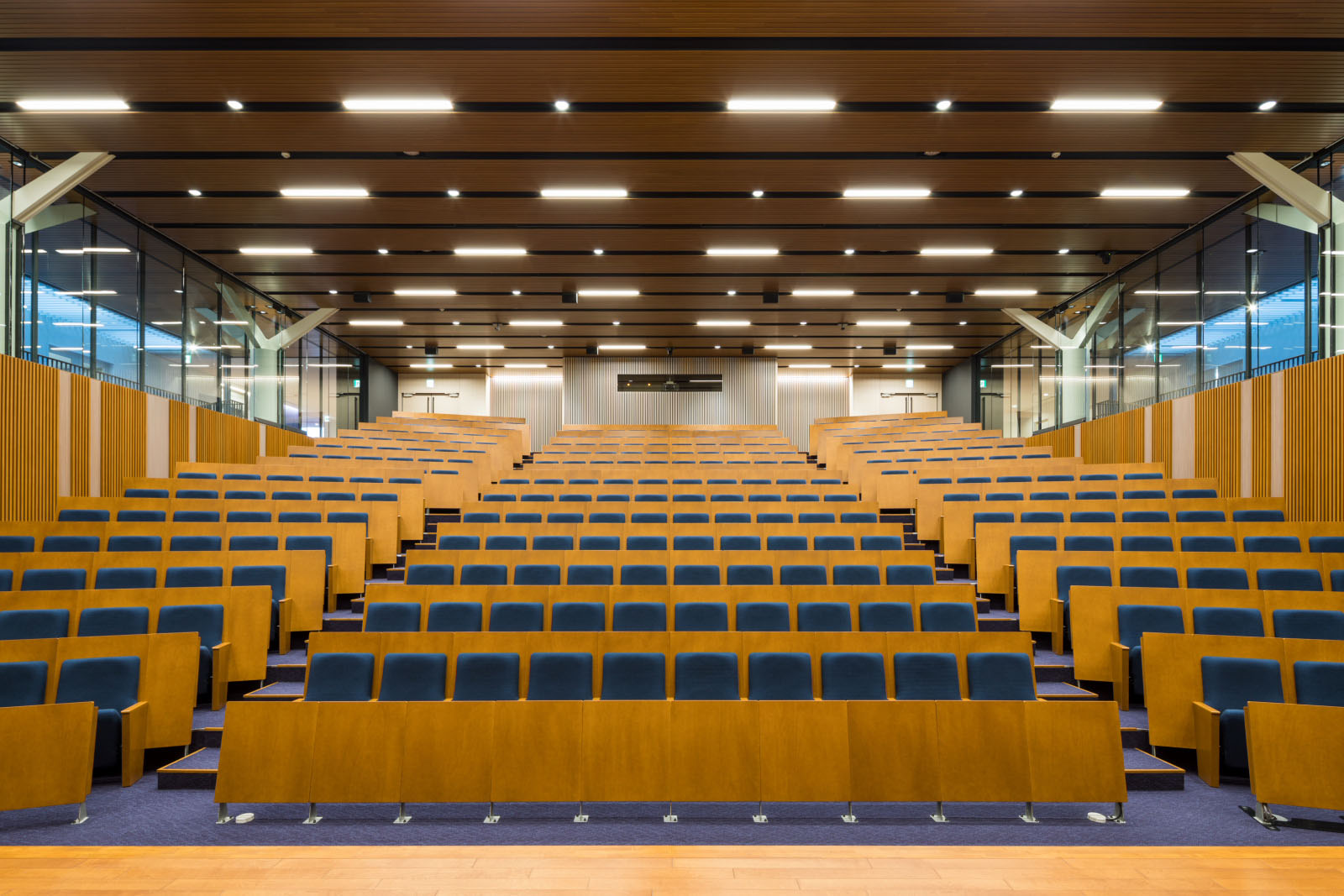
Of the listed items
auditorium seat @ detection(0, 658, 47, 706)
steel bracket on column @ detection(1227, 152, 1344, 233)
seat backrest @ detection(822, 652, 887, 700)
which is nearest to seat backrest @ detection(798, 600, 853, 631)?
seat backrest @ detection(822, 652, 887, 700)

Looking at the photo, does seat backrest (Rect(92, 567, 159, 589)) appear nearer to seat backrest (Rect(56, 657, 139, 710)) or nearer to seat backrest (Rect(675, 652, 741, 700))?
seat backrest (Rect(56, 657, 139, 710))

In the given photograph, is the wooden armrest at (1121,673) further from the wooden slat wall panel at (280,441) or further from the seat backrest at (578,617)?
the wooden slat wall panel at (280,441)

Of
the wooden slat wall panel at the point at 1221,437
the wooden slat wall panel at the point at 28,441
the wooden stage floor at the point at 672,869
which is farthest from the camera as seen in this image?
the wooden slat wall panel at the point at 1221,437

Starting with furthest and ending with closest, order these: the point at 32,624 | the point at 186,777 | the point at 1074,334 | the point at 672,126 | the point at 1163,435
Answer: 1. the point at 1074,334
2. the point at 1163,435
3. the point at 672,126
4. the point at 32,624
5. the point at 186,777

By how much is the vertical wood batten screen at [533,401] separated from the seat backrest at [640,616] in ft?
33.9

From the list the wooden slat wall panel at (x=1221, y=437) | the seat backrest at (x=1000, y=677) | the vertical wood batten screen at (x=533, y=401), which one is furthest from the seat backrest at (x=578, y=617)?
the vertical wood batten screen at (x=533, y=401)

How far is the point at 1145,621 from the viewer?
11.3 feet

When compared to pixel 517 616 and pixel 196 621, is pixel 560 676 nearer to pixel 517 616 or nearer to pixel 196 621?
pixel 517 616

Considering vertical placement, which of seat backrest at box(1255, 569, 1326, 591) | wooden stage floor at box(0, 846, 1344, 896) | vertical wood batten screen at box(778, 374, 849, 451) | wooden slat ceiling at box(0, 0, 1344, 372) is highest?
wooden slat ceiling at box(0, 0, 1344, 372)

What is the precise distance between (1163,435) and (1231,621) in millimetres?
4100

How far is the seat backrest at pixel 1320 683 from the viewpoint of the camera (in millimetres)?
2920

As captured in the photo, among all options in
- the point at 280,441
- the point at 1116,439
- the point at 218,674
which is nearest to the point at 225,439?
the point at 280,441

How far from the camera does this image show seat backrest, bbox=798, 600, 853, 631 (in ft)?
11.4

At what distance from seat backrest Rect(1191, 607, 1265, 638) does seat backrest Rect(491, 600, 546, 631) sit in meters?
2.69
